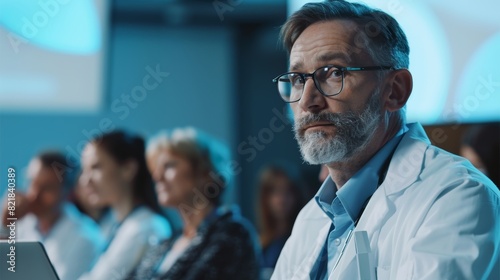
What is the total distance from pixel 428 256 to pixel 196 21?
500 cm

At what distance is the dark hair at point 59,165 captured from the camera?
145 inches

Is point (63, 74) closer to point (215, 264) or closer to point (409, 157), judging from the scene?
point (215, 264)

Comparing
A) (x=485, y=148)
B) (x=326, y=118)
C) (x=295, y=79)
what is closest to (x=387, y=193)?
(x=326, y=118)

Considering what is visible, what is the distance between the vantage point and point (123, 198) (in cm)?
336

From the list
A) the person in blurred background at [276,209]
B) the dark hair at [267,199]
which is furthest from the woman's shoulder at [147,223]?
the dark hair at [267,199]

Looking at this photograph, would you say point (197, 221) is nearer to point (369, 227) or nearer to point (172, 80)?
point (369, 227)

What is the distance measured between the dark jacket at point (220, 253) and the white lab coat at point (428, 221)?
1254 mm

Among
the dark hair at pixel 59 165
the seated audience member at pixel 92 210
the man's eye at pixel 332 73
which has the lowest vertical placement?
the seated audience member at pixel 92 210

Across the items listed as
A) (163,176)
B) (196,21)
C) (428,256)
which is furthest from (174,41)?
(428,256)

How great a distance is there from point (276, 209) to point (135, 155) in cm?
109

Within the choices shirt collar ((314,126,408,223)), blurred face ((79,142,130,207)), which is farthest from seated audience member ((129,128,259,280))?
shirt collar ((314,126,408,223))

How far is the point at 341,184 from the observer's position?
5.18 feet

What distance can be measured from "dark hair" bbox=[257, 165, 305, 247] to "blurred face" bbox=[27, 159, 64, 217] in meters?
1.23

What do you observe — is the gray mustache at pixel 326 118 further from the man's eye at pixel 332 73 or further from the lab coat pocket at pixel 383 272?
the lab coat pocket at pixel 383 272
